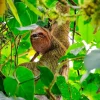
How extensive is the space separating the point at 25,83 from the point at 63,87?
5.0 inches

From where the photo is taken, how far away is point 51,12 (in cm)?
49

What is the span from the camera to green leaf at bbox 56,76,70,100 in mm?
871

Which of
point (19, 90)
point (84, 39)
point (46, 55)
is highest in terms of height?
point (84, 39)

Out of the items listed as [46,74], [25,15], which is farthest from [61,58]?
[25,15]

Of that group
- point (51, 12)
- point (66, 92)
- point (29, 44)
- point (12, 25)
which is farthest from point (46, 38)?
point (51, 12)

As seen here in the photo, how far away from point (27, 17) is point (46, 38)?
0.59 meters

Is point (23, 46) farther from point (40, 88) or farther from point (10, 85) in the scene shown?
point (10, 85)

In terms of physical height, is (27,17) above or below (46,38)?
above

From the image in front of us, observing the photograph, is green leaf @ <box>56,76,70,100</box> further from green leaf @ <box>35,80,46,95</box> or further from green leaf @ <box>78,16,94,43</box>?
green leaf @ <box>78,16,94,43</box>

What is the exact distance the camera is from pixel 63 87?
2.90 ft

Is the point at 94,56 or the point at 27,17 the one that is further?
the point at 27,17

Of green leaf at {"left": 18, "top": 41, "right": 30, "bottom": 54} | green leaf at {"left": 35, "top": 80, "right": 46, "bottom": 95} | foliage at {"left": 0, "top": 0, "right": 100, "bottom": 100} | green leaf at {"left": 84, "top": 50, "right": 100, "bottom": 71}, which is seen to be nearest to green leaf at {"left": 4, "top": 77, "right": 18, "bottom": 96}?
foliage at {"left": 0, "top": 0, "right": 100, "bottom": 100}

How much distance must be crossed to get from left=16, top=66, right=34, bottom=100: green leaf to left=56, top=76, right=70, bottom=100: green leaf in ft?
0.32

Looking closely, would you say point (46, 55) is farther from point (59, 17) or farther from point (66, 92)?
point (59, 17)
